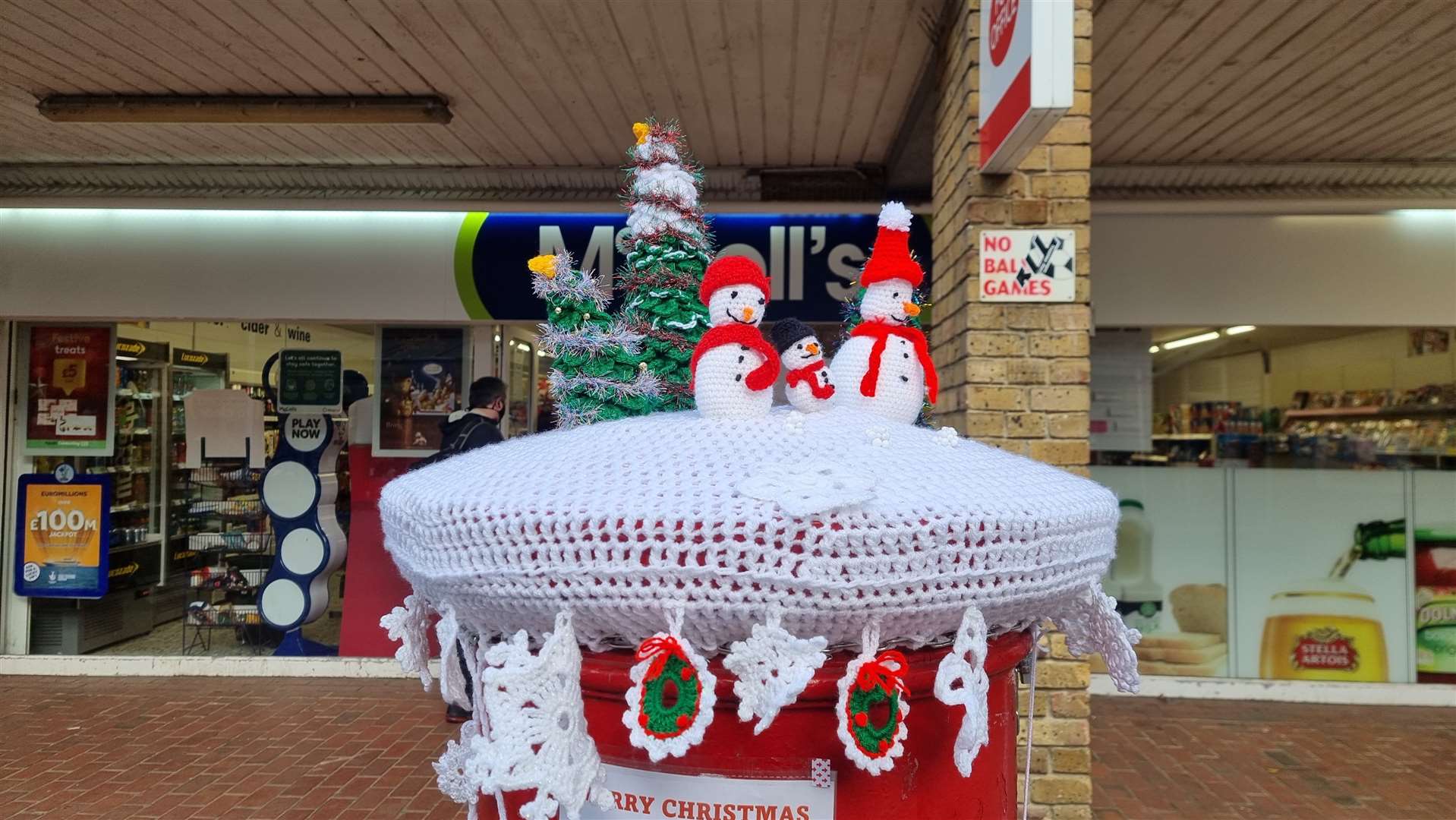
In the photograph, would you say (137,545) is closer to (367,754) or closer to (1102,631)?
(367,754)

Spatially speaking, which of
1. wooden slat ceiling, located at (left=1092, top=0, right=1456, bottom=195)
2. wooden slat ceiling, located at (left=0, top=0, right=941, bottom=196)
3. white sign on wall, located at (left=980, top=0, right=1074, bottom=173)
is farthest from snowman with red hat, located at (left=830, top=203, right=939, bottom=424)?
wooden slat ceiling, located at (left=1092, top=0, right=1456, bottom=195)

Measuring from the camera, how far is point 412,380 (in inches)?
234

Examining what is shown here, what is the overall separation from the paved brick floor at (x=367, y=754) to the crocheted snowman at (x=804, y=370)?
10.3ft

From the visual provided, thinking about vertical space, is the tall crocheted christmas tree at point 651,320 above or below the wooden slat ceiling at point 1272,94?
below

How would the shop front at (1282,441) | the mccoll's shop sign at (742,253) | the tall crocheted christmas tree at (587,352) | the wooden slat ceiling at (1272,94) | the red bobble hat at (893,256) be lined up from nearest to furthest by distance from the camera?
the red bobble hat at (893,256) < the tall crocheted christmas tree at (587,352) < the wooden slat ceiling at (1272,94) < the shop front at (1282,441) < the mccoll's shop sign at (742,253)

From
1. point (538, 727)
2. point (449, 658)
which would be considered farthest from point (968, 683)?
point (449, 658)

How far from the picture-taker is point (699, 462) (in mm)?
1127

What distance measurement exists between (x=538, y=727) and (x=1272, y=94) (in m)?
4.94

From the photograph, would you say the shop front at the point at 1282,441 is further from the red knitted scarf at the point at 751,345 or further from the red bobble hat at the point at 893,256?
the red knitted scarf at the point at 751,345

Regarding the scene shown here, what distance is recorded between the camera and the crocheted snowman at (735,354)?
1.32m

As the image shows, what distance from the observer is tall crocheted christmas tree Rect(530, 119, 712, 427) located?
5.73ft

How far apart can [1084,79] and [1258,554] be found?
4.04m

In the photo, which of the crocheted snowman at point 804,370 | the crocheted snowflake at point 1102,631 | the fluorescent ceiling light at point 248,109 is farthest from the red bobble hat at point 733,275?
the fluorescent ceiling light at point 248,109

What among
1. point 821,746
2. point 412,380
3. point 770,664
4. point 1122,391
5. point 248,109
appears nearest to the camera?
point 770,664
